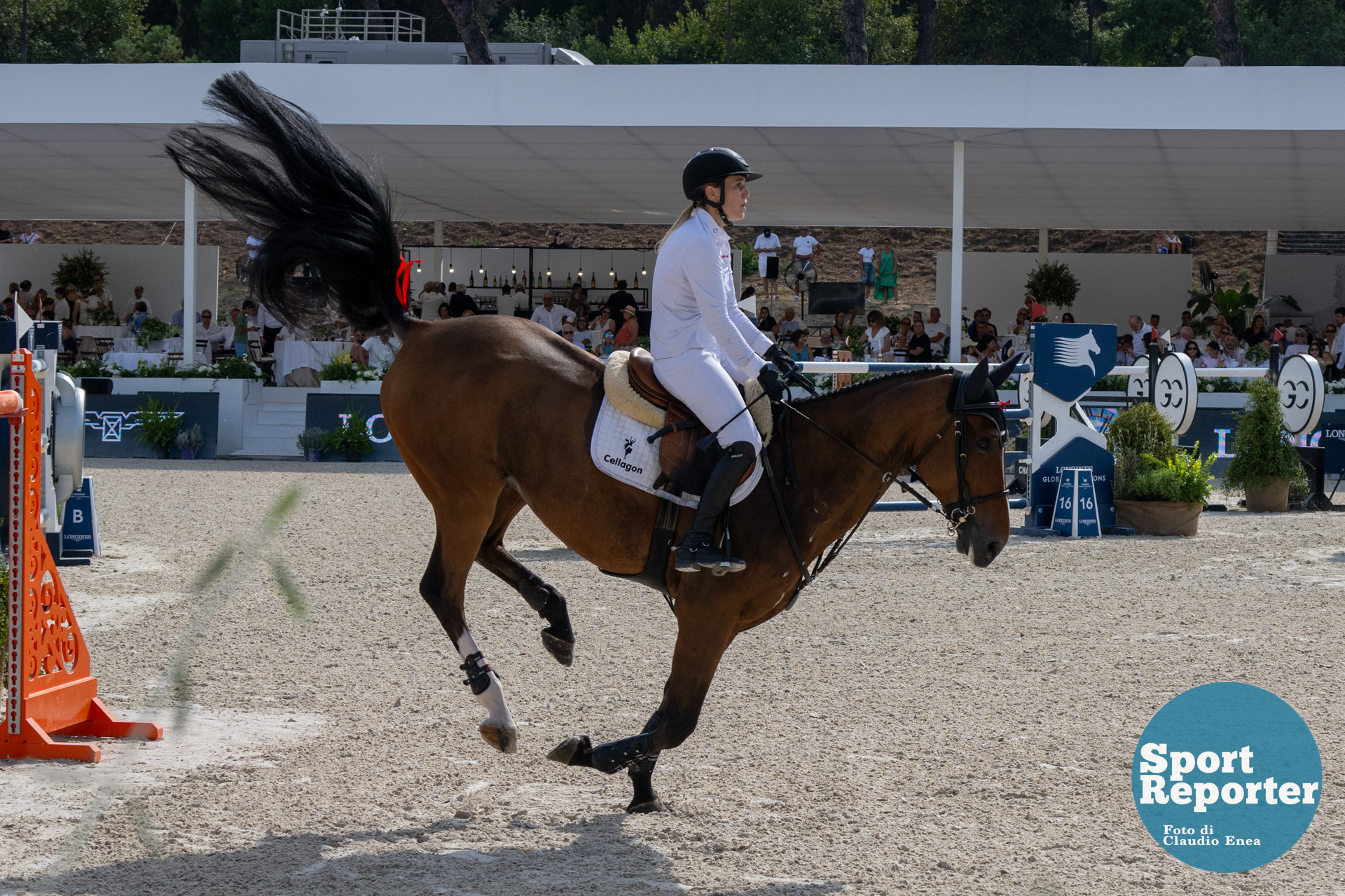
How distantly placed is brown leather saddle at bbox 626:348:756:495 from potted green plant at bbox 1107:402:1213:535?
7.91 metres

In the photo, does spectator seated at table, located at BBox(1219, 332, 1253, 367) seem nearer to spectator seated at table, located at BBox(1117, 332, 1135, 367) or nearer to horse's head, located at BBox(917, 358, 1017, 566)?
spectator seated at table, located at BBox(1117, 332, 1135, 367)

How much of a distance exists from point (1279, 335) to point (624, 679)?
1854 cm

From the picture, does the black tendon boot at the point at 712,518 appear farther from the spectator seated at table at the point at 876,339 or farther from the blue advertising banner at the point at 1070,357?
the spectator seated at table at the point at 876,339

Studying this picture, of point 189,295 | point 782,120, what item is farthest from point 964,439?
point 189,295

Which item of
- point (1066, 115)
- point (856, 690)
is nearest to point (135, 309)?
point (1066, 115)

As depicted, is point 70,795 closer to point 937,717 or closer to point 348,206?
point 348,206

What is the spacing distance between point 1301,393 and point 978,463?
1034 cm

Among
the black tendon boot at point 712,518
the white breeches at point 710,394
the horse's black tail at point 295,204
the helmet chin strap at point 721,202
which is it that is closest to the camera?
the black tendon boot at point 712,518

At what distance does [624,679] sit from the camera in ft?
18.9

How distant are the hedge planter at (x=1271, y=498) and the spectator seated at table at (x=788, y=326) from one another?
8934mm

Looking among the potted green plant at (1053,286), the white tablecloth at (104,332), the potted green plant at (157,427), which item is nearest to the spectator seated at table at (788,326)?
the potted green plant at (1053,286)

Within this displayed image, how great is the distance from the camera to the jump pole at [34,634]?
4.42m

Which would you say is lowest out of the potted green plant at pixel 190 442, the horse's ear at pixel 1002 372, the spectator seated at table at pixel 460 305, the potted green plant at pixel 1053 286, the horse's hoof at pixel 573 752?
the horse's hoof at pixel 573 752

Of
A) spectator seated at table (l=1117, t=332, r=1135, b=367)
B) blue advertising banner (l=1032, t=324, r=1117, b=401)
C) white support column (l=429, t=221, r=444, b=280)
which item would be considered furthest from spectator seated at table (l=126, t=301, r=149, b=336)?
blue advertising banner (l=1032, t=324, r=1117, b=401)
